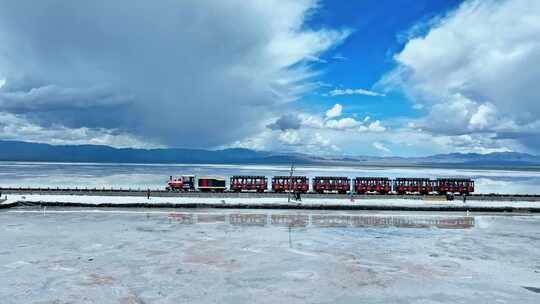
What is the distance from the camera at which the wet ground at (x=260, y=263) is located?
15.0 meters

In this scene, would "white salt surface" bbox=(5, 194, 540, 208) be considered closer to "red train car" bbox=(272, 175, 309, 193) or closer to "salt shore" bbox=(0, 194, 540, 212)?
"salt shore" bbox=(0, 194, 540, 212)

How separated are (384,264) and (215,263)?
7792 millimetres

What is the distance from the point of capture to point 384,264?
763 inches

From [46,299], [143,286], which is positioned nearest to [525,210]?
[143,286]

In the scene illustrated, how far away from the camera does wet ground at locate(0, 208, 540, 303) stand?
14977 mm

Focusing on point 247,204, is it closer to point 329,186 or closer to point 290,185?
point 290,185

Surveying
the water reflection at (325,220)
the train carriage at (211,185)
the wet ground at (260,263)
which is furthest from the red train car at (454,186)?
the train carriage at (211,185)

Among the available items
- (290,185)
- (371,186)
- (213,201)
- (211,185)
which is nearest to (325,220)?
(213,201)

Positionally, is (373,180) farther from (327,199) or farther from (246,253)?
(246,253)

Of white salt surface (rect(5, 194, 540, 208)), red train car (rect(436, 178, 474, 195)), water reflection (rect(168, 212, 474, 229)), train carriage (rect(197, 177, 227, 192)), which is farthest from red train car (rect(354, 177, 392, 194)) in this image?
train carriage (rect(197, 177, 227, 192))

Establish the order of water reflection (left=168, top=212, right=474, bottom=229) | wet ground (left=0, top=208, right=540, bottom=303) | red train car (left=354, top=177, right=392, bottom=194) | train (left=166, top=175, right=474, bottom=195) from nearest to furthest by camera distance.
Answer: wet ground (left=0, top=208, right=540, bottom=303), water reflection (left=168, top=212, right=474, bottom=229), train (left=166, top=175, right=474, bottom=195), red train car (left=354, top=177, right=392, bottom=194)

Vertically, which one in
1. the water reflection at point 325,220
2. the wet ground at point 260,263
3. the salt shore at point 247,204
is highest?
the salt shore at point 247,204

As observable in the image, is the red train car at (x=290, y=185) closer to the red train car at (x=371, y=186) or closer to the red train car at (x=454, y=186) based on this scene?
the red train car at (x=371, y=186)

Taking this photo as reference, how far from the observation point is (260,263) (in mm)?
19125
